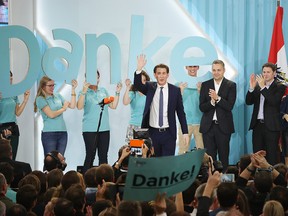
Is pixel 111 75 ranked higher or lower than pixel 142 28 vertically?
lower

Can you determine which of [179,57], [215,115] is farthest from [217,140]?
[179,57]

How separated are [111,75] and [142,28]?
2.70 ft

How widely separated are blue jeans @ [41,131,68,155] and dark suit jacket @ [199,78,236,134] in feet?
6.11

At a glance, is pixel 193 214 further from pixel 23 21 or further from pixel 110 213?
pixel 23 21

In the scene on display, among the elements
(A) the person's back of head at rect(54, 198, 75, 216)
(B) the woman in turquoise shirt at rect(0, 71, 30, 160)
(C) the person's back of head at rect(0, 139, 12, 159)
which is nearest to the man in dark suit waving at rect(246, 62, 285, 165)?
(B) the woman in turquoise shirt at rect(0, 71, 30, 160)

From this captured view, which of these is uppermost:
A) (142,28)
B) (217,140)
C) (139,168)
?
(142,28)

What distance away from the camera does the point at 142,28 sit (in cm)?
937

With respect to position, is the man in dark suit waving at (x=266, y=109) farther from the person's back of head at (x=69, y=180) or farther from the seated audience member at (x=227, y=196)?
the seated audience member at (x=227, y=196)

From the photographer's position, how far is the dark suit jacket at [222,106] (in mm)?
8607

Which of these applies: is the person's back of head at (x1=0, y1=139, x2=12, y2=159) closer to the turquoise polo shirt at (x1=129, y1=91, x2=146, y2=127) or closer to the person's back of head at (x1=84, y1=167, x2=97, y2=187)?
the person's back of head at (x1=84, y1=167, x2=97, y2=187)

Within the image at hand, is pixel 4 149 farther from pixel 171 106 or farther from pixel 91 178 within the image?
pixel 171 106

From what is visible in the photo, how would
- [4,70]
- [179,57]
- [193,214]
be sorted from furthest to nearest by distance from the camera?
[179,57] < [4,70] < [193,214]

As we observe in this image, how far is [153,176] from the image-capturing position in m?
3.74

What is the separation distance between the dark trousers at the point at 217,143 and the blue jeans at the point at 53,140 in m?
1.86
